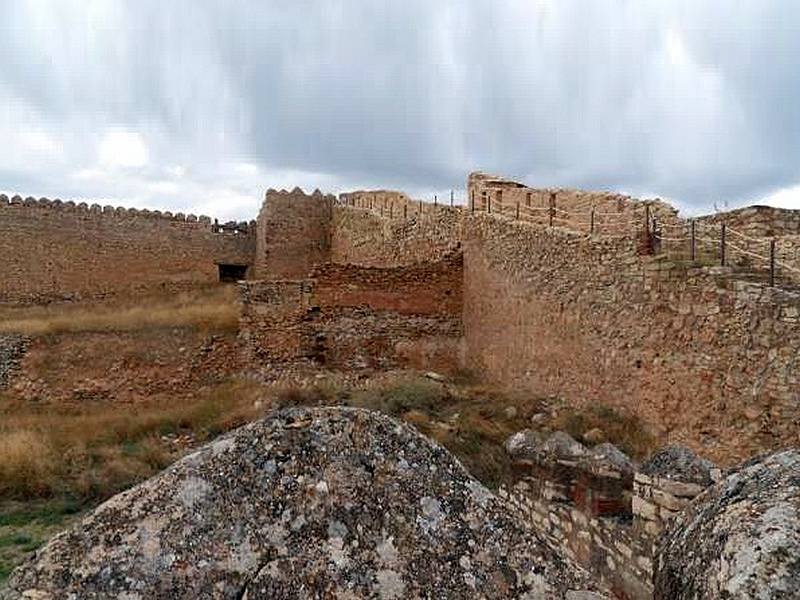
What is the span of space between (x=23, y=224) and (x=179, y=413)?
11979mm

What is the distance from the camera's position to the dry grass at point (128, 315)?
1758cm

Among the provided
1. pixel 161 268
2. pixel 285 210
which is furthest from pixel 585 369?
pixel 161 268

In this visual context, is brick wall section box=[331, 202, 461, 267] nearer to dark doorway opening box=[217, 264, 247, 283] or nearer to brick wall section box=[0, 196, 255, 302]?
dark doorway opening box=[217, 264, 247, 283]

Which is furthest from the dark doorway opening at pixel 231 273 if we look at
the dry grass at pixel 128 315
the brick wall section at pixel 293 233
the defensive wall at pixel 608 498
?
the defensive wall at pixel 608 498

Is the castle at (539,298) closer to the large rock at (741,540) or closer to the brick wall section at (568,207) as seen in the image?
the brick wall section at (568,207)

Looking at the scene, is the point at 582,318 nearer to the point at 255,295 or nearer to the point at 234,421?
the point at 234,421

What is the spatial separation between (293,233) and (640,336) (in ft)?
54.7

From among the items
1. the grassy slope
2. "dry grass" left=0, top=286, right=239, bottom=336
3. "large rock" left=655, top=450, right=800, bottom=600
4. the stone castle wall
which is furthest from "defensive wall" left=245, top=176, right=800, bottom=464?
"large rock" left=655, top=450, right=800, bottom=600

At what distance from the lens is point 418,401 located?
→ 547 inches

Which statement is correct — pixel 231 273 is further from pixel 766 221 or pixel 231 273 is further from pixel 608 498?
pixel 608 498

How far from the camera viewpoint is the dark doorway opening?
2689cm

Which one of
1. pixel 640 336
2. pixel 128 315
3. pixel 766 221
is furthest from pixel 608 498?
pixel 128 315

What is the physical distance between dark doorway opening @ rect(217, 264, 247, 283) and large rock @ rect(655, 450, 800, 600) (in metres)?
25.6

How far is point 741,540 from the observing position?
1835mm
